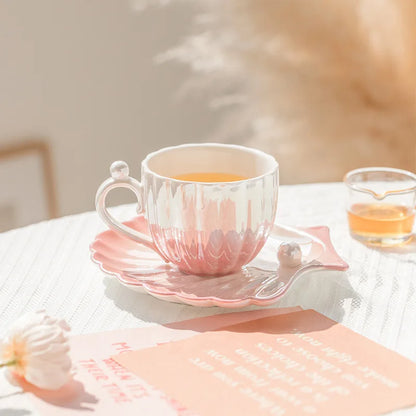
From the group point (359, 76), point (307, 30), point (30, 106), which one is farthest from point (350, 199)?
point (30, 106)

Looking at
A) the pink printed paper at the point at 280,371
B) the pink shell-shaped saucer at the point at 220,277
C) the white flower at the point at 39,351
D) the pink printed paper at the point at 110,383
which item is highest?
the white flower at the point at 39,351

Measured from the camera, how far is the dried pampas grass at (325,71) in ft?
4.74

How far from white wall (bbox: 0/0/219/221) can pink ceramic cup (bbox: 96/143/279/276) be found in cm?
104

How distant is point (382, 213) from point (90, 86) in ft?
3.54

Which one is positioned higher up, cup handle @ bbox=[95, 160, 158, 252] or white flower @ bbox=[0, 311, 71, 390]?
cup handle @ bbox=[95, 160, 158, 252]

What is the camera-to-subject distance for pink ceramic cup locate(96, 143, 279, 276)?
0.60 m

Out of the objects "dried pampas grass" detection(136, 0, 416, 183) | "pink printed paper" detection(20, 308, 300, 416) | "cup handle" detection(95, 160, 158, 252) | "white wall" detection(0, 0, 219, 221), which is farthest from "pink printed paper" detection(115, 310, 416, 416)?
"white wall" detection(0, 0, 219, 221)

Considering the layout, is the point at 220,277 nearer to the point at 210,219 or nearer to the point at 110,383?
the point at 210,219

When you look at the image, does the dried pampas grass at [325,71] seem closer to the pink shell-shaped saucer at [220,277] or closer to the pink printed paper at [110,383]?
the pink shell-shaped saucer at [220,277]

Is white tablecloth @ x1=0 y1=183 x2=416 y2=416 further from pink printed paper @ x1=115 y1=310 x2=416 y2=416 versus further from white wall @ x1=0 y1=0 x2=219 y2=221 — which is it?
white wall @ x1=0 y1=0 x2=219 y2=221

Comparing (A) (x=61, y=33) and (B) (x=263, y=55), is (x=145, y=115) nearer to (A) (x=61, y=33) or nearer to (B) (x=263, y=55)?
(A) (x=61, y=33)

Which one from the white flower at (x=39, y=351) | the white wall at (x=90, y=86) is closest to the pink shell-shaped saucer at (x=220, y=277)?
the white flower at (x=39, y=351)

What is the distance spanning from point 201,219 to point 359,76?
976 millimetres

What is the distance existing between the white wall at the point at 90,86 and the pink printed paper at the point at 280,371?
1.19 meters
